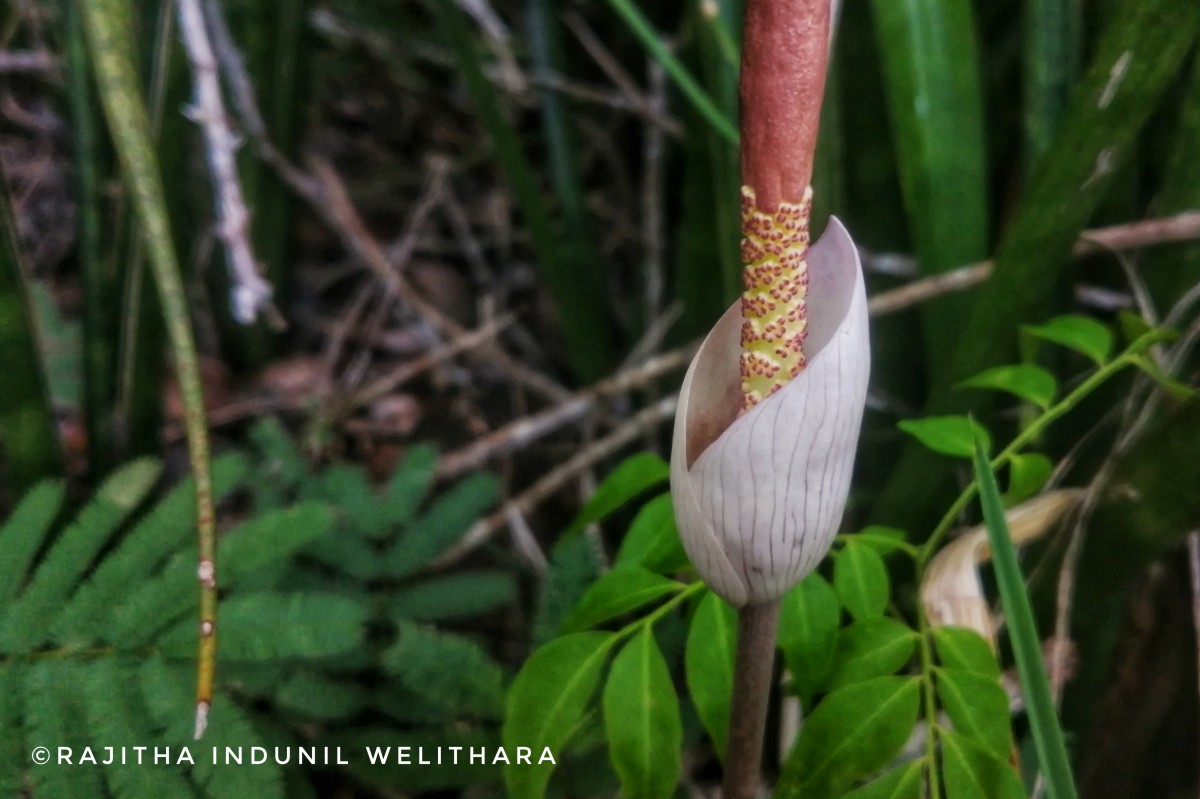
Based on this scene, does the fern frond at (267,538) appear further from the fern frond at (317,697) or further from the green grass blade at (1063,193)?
the green grass blade at (1063,193)

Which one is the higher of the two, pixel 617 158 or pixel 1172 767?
pixel 617 158

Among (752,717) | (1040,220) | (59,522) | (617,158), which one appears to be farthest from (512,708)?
(617,158)

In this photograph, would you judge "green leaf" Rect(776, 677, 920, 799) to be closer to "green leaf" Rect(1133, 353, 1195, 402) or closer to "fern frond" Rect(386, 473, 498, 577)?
"green leaf" Rect(1133, 353, 1195, 402)

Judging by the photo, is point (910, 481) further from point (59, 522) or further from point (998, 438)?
point (59, 522)

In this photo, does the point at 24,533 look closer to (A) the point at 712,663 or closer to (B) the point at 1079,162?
(A) the point at 712,663

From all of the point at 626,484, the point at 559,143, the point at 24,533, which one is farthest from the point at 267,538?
the point at 559,143

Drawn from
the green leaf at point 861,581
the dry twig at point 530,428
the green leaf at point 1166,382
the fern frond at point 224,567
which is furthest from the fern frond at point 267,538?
the green leaf at point 1166,382
